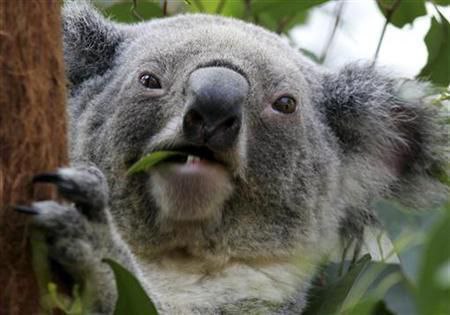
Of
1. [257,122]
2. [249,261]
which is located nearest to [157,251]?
[249,261]

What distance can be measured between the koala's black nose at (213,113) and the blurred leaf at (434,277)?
4.27 feet

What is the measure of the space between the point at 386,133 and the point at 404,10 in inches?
18.8

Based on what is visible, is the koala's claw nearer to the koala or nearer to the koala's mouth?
the koala

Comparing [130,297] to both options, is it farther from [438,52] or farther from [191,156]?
[438,52]

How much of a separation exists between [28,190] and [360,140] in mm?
1922

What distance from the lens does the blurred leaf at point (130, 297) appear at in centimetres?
171

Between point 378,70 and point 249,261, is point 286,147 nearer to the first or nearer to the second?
point 249,261

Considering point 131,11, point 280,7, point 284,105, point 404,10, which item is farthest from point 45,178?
point 404,10

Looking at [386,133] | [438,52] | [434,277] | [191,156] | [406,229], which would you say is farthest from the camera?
[386,133]

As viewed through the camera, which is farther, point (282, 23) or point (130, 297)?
point (282, 23)

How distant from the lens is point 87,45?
11.1 feet

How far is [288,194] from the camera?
9.63ft

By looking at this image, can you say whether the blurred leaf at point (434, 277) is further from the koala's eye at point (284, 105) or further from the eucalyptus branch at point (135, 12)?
the eucalyptus branch at point (135, 12)

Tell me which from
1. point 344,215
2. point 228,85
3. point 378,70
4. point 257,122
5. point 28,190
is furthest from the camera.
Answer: point 378,70
